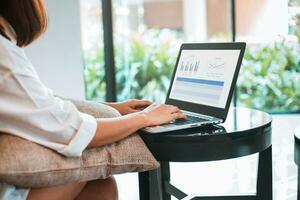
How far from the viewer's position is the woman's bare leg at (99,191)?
4.71 feet

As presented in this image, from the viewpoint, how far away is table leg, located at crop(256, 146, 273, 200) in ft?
4.97

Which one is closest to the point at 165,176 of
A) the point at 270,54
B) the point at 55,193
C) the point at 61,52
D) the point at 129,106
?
the point at 129,106

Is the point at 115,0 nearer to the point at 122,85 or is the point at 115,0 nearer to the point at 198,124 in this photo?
the point at 122,85

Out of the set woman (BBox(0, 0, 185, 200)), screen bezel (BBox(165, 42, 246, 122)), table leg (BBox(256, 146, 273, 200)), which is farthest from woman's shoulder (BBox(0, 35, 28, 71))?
table leg (BBox(256, 146, 273, 200))

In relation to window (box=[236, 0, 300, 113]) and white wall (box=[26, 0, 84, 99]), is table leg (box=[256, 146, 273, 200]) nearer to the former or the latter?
white wall (box=[26, 0, 84, 99])

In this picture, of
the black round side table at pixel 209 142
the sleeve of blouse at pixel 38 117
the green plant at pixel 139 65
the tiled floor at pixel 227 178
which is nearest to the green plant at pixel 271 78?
the green plant at pixel 139 65

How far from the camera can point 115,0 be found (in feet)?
14.2

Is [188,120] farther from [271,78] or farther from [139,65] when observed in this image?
[271,78]

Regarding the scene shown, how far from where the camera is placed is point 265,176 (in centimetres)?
156

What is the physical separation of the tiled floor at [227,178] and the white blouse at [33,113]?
1.42m

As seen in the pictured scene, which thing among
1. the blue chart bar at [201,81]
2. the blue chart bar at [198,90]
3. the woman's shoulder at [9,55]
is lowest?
the blue chart bar at [198,90]

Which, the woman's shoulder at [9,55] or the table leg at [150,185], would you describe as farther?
the table leg at [150,185]

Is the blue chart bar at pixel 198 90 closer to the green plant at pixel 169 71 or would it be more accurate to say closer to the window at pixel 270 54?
the green plant at pixel 169 71

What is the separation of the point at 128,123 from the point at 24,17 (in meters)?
0.40
